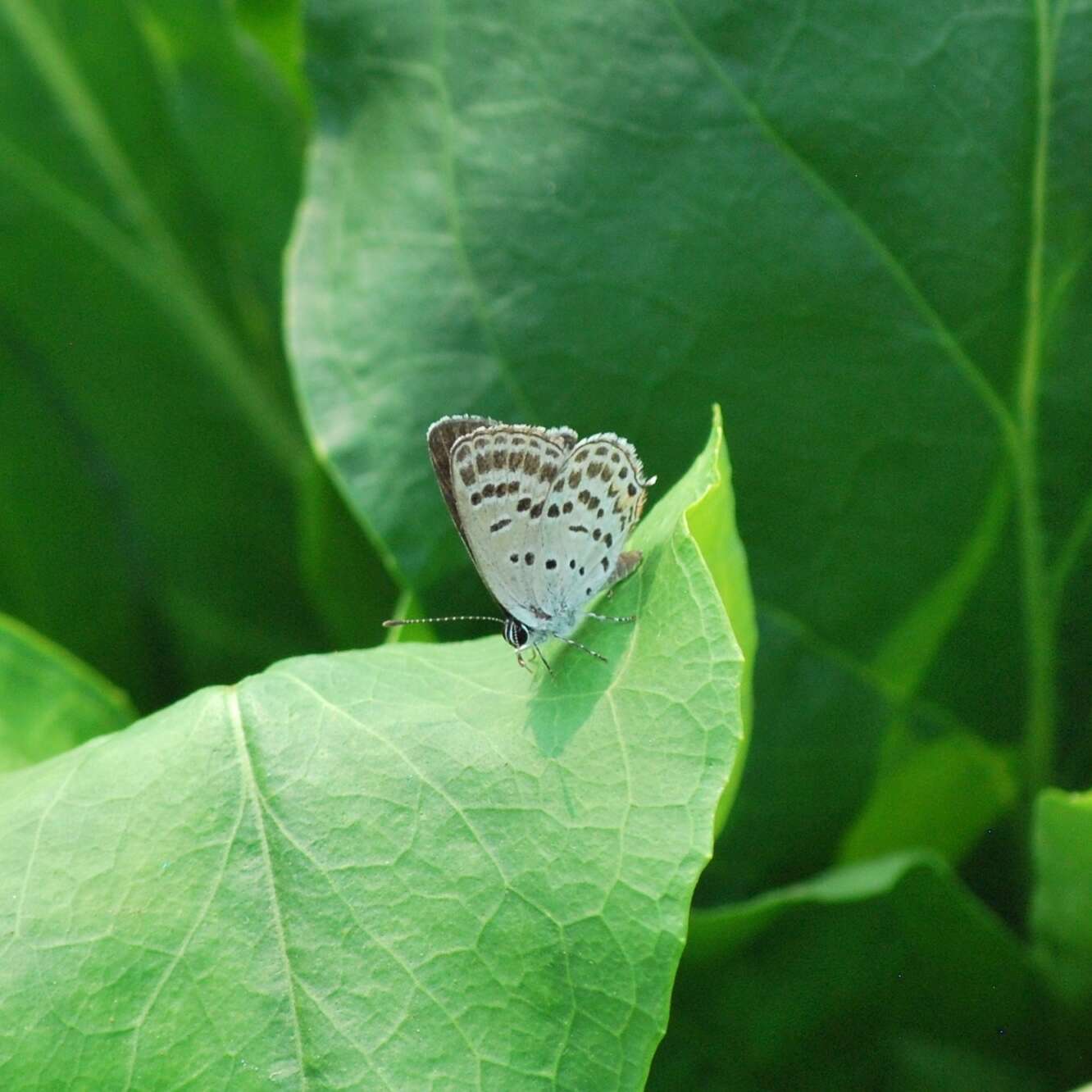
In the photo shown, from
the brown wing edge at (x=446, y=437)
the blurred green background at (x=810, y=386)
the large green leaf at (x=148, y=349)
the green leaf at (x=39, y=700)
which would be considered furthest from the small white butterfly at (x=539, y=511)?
the large green leaf at (x=148, y=349)

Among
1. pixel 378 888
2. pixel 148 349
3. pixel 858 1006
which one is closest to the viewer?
pixel 378 888

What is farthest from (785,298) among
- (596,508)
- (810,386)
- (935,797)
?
(935,797)

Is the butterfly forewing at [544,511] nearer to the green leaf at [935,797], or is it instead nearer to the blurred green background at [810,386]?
the blurred green background at [810,386]

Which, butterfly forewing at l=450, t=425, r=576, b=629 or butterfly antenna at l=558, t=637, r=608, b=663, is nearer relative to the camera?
butterfly antenna at l=558, t=637, r=608, b=663

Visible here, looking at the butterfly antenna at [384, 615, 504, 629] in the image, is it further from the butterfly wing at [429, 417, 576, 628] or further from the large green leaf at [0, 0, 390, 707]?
the large green leaf at [0, 0, 390, 707]

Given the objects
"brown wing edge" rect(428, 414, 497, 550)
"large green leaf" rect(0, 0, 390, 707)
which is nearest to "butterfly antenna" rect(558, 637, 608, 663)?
"brown wing edge" rect(428, 414, 497, 550)

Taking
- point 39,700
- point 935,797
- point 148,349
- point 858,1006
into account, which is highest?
point 148,349

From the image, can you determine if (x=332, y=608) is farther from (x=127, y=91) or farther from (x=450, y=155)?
(x=127, y=91)

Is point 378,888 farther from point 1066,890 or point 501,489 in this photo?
point 1066,890
